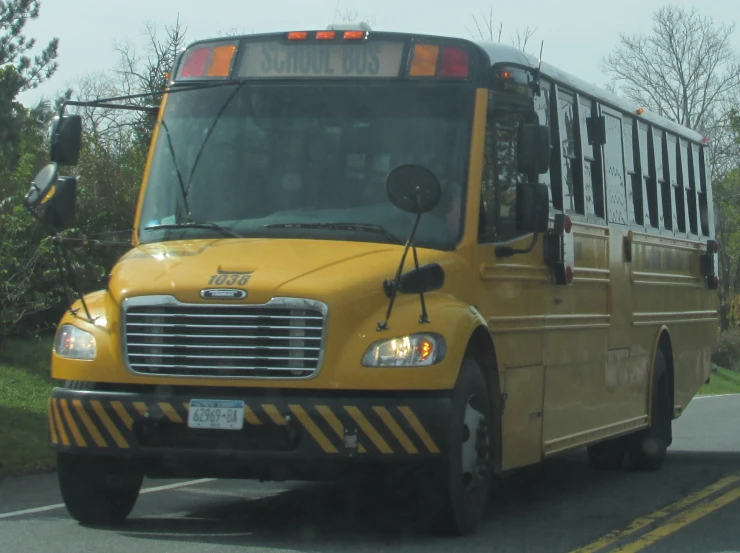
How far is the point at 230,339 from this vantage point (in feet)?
26.2

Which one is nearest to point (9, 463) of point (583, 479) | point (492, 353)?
point (583, 479)

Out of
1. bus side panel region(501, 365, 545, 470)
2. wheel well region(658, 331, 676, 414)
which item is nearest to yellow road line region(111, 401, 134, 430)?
bus side panel region(501, 365, 545, 470)

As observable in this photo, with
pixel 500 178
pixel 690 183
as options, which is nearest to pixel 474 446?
pixel 500 178

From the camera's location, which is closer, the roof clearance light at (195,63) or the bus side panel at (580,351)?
the roof clearance light at (195,63)

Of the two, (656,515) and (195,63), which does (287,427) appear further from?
(656,515)

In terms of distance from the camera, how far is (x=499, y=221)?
9234mm

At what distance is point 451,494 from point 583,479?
4.77m

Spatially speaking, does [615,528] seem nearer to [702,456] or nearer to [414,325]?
[414,325]

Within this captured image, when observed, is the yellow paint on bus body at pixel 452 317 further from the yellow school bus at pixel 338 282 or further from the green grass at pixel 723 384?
the green grass at pixel 723 384

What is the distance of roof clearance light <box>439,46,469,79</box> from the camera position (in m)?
9.12

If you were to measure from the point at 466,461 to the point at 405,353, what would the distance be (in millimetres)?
897

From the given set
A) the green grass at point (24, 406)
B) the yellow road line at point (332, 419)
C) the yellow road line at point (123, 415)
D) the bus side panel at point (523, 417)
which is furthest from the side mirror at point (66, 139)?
the green grass at point (24, 406)

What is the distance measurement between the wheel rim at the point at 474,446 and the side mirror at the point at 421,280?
656 millimetres

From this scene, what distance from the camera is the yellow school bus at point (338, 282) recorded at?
793 cm
